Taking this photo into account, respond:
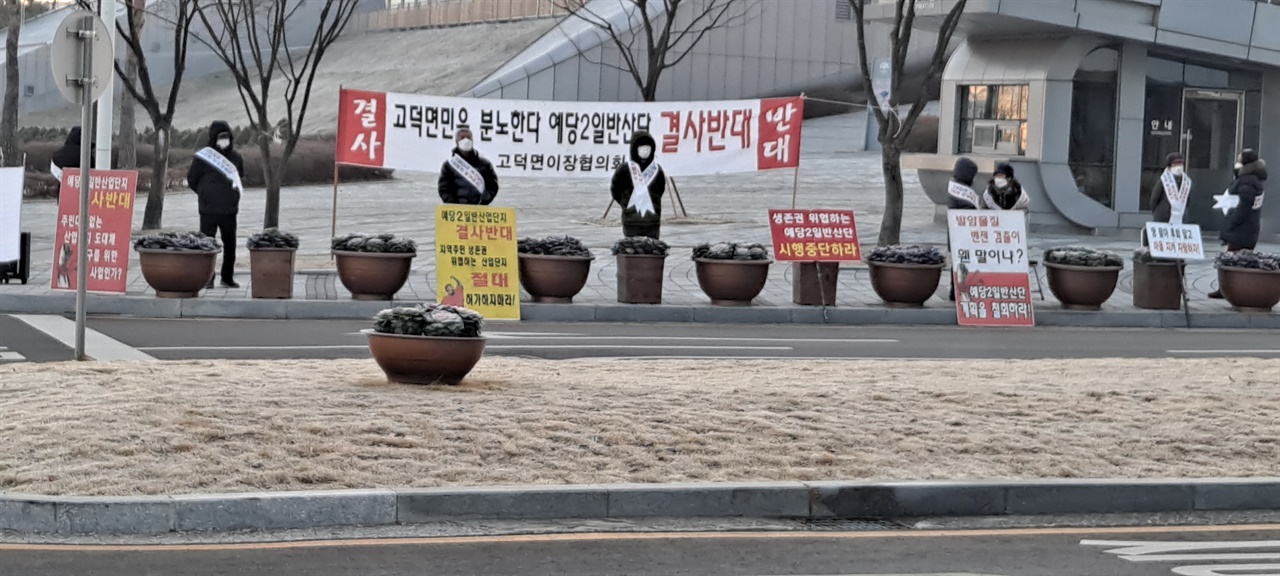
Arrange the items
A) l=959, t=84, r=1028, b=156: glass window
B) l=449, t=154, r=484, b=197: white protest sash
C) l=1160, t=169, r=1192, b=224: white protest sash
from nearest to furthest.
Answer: l=449, t=154, r=484, b=197: white protest sash → l=1160, t=169, r=1192, b=224: white protest sash → l=959, t=84, r=1028, b=156: glass window

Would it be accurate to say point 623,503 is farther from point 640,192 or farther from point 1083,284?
point 1083,284

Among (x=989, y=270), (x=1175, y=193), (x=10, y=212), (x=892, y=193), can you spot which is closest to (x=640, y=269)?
(x=989, y=270)

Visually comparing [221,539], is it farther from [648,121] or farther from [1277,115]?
[1277,115]

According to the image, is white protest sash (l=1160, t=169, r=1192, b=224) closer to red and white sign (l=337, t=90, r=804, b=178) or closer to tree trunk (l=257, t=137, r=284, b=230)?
red and white sign (l=337, t=90, r=804, b=178)

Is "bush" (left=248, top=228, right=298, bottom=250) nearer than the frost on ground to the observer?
No

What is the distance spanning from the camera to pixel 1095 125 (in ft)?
99.2

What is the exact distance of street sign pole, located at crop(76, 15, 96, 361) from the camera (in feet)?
39.8

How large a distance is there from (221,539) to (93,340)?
7.71 meters

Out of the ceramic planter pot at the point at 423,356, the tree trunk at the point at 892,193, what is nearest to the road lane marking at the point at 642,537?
the ceramic planter pot at the point at 423,356

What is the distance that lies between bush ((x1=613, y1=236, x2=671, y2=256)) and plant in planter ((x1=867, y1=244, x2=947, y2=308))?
2501 mm

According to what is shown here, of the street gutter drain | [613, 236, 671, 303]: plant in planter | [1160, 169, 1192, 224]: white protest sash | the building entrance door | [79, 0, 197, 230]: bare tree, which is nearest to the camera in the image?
the street gutter drain

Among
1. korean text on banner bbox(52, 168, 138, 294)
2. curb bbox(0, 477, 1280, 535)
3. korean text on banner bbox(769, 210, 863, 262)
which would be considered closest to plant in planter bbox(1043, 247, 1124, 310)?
korean text on banner bbox(769, 210, 863, 262)

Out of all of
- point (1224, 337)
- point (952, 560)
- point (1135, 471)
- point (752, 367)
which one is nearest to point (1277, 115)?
point (1224, 337)

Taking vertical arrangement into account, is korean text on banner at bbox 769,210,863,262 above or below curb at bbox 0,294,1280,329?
above
